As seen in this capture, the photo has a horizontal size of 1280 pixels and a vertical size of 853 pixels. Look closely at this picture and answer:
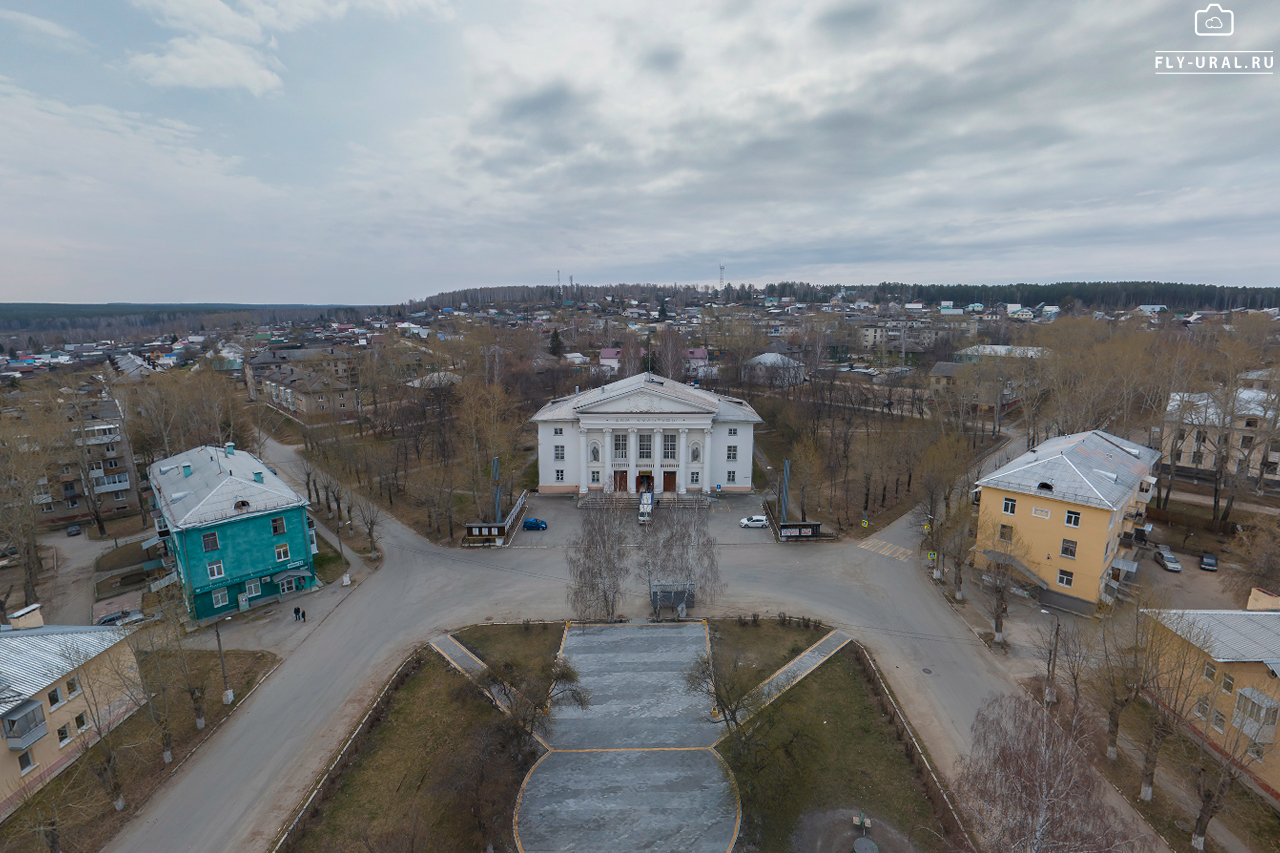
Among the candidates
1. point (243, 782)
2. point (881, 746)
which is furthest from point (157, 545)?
point (881, 746)

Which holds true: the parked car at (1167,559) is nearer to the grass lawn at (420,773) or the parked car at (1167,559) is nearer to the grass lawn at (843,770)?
the grass lawn at (843,770)

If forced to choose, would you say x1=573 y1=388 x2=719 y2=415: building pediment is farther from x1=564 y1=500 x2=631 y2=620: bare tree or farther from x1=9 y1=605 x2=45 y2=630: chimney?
x1=9 y1=605 x2=45 y2=630: chimney

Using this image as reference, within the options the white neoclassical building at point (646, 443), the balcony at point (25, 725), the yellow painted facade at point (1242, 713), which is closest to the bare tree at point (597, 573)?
the white neoclassical building at point (646, 443)

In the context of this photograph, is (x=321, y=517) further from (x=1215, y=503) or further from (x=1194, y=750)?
(x=1215, y=503)

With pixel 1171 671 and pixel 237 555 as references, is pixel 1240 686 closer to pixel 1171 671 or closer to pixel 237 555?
pixel 1171 671

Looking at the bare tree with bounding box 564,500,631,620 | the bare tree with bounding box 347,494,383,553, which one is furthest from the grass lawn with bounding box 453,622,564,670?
the bare tree with bounding box 347,494,383,553
